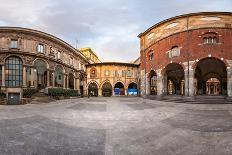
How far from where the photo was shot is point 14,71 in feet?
79.9

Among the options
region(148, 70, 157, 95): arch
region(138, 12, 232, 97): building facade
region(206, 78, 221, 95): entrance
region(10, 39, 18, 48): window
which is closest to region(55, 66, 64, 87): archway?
region(10, 39, 18, 48): window

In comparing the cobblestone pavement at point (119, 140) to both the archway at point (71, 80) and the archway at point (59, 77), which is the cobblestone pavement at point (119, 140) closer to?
the archway at point (59, 77)

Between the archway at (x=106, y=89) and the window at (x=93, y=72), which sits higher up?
the window at (x=93, y=72)

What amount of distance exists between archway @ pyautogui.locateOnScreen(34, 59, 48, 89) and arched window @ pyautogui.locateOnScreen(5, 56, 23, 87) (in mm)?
2238

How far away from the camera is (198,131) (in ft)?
22.6

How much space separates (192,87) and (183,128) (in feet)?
47.4

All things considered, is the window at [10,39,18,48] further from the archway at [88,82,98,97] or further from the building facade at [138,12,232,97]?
the archway at [88,82,98,97]

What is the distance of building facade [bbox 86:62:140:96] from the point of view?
43688 millimetres

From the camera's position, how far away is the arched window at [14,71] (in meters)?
24.0

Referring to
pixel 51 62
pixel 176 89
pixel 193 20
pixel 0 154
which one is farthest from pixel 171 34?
pixel 0 154

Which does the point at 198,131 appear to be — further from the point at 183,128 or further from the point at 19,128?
the point at 19,128

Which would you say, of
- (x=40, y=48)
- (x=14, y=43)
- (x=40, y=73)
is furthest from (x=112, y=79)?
(x=14, y=43)

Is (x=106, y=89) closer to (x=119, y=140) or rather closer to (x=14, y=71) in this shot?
(x=14, y=71)

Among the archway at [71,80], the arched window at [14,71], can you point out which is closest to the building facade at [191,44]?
the archway at [71,80]
